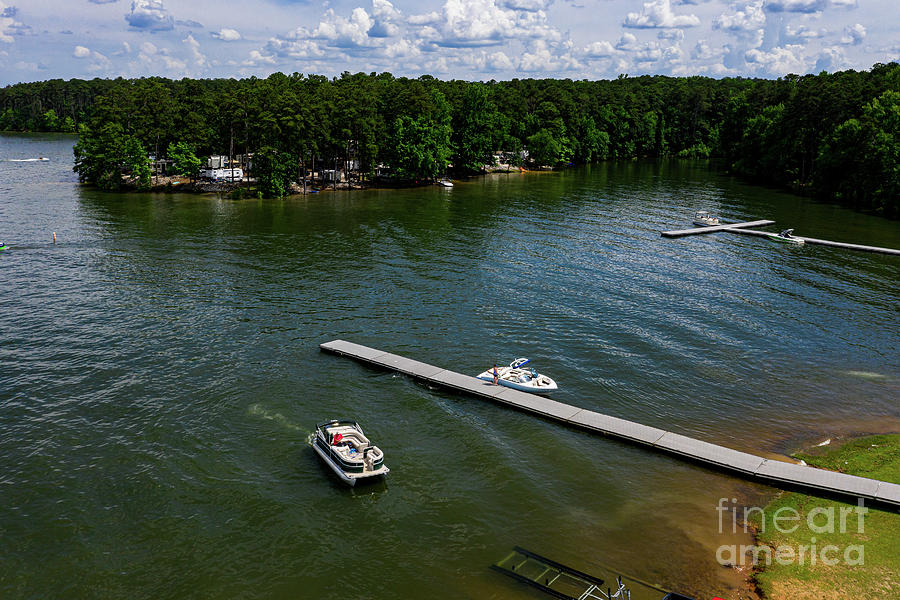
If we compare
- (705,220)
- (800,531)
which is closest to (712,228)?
(705,220)

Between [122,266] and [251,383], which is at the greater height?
[122,266]

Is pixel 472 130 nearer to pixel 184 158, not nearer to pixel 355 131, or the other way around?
pixel 355 131

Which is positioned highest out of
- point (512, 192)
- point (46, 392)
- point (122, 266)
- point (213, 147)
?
point (213, 147)

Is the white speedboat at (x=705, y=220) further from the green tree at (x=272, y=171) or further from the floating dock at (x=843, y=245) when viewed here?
the green tree at (x=272, y=171)

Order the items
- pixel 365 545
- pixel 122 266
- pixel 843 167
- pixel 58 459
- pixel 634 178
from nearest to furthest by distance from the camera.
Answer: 1. pixel 365 545
2. pixel 58 459
3. pixel 122 266
4. pixel 843 167
5. pixel 634 178

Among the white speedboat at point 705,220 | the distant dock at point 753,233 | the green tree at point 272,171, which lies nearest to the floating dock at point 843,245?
the distant dock at point 753,233

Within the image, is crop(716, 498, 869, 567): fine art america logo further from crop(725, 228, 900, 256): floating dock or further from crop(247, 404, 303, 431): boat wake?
crop(725, 228, 900, 256): floating dock

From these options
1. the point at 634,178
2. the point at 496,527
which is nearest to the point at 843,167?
the point at 634,178

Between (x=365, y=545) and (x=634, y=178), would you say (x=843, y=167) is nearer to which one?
(x=634, y=178)
